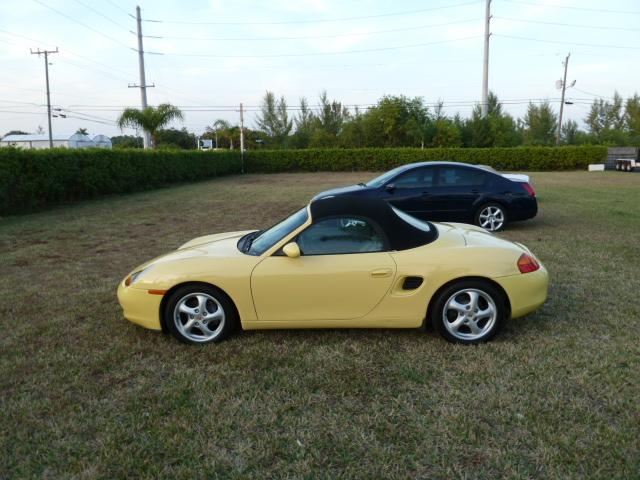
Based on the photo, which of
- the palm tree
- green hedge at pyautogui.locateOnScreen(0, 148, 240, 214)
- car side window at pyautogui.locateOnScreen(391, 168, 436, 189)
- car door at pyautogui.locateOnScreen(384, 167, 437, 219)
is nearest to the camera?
car door at pyautogui.locateOnScreen(384, 167, 437, 219)

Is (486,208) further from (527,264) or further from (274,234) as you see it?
(274,234)

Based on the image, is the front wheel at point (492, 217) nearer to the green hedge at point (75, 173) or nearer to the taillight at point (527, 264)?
the taillight at point (527, 264)

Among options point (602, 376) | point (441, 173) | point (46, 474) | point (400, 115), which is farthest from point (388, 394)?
point (400, 115)

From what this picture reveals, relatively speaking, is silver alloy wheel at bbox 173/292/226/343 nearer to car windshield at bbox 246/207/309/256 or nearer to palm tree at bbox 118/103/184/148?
car windshield at bbox 246/207/309/256

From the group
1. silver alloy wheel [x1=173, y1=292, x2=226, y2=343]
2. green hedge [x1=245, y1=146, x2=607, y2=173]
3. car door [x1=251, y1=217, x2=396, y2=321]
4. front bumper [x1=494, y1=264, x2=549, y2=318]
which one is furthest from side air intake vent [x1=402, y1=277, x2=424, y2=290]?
green hedge [x1=245, y1=146, x2=607, y2=173]

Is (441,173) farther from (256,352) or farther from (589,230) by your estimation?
(256,352)

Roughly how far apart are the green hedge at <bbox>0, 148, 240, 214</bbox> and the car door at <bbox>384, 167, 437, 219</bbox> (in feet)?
31.7

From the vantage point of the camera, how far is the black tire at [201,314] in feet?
12.7

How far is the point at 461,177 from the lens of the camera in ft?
28.7

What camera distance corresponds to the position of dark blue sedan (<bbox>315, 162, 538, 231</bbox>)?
8.53 meters

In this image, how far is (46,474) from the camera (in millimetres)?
2430

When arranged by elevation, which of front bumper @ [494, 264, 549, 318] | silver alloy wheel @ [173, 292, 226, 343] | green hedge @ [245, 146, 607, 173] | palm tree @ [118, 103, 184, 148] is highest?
palm tree @ [118, 103, 184, 148]

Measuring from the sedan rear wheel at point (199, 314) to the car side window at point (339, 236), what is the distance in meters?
0.80

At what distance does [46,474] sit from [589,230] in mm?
9214
